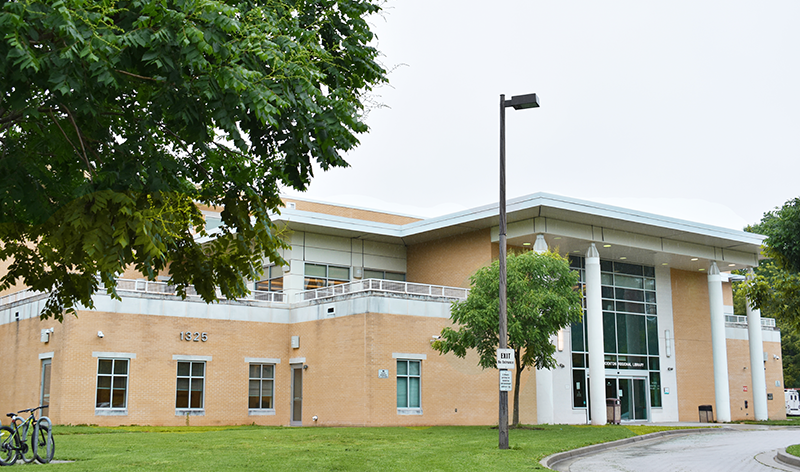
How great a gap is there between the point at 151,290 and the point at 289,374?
Answer: 7225 millimetres

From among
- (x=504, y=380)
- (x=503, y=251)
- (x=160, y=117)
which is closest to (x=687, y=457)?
(x=504, y=380)

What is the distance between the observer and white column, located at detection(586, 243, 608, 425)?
1446 inches

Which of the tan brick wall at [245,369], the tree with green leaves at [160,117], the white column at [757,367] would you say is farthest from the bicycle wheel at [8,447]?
the white column at [757,367]

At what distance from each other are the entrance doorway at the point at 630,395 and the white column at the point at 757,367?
7.32 meters

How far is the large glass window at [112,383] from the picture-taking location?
3120 centimetres

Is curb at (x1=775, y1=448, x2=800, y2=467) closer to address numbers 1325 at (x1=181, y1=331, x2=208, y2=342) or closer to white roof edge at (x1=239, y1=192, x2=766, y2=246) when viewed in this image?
white roof edge at (x1=239, y1=192, x2=766, y2=246)

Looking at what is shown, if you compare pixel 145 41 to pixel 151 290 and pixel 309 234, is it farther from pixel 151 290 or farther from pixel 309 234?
pixel 309 234

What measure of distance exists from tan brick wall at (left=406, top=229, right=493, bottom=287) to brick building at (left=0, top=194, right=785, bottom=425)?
87mm

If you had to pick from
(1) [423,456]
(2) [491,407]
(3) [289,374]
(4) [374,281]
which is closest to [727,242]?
(2) [491,407]

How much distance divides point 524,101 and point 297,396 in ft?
68.1

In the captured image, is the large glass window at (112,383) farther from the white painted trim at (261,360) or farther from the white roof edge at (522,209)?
the white roof edge at (522,209)

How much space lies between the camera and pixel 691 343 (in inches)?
1770

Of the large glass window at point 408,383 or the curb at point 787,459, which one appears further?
the large glass window at point 408,383

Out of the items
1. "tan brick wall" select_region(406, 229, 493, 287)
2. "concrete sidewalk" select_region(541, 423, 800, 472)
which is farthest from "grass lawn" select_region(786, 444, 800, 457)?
"tan brick wall" select_region(406, 229, 493, 287)
